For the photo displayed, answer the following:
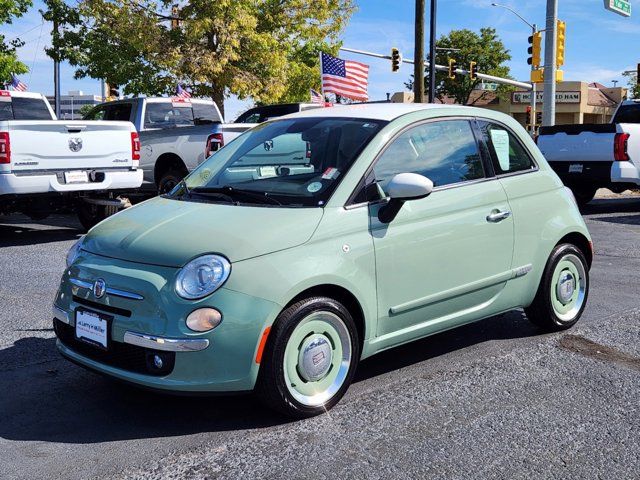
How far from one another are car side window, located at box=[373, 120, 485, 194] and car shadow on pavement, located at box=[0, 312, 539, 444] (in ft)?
4.02

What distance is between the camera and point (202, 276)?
3434mm

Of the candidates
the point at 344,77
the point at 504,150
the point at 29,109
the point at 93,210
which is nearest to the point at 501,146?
the point at 504,150

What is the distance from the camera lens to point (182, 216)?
3.95 meters

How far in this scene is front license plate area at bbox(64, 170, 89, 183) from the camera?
30.3 feet

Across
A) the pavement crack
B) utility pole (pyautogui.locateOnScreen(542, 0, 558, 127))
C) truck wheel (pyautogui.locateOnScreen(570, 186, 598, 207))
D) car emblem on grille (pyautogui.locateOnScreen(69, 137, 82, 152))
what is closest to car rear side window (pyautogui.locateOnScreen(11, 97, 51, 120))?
car emblem on grille (pyautogui.locateOnScreen(69, 137, 82, 152))

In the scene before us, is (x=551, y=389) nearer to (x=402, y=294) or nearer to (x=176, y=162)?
(x=402, y=294)

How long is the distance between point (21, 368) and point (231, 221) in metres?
1.89

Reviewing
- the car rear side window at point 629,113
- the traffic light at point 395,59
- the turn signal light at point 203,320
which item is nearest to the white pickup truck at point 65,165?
the turn signal light at point 203,320

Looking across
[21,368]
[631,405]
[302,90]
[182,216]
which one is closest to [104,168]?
[21,368]

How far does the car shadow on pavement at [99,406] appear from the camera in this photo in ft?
11.8

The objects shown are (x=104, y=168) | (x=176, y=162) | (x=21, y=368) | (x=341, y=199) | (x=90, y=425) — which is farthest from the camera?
(x=176, y=162)

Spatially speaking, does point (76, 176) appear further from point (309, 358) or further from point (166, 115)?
point (309, 358)

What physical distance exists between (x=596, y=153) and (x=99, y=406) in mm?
11130

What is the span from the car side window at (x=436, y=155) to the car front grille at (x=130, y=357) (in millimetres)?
1566
